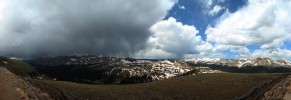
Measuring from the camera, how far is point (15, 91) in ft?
202

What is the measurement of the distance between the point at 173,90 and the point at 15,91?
102 m

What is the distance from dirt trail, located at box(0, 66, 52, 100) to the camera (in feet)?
196

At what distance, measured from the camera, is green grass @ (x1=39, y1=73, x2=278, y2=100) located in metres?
136

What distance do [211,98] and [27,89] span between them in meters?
87.3

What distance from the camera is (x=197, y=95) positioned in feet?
467

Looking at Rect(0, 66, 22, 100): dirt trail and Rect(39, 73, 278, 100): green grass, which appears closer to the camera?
Rect(0, 66, 22, 100): dirt trail

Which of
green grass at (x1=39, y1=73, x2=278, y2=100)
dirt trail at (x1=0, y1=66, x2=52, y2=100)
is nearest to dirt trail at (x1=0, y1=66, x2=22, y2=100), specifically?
dirt trail at (x1=0, y1=66, x2=52, y2=100)

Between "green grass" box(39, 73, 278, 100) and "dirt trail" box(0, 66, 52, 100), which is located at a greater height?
"dirt trail" box(0, 66, 52, 100)

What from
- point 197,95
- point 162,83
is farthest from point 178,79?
point 197,95

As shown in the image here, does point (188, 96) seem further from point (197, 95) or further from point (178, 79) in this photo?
point (178, 79)

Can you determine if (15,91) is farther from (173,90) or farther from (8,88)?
(173,90)

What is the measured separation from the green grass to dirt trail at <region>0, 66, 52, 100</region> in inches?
2182

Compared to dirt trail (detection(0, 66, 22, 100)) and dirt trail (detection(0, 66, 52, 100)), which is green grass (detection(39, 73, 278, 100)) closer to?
dirt trail (detection(0, 66, 22, 100))

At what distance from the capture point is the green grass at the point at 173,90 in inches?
5340
